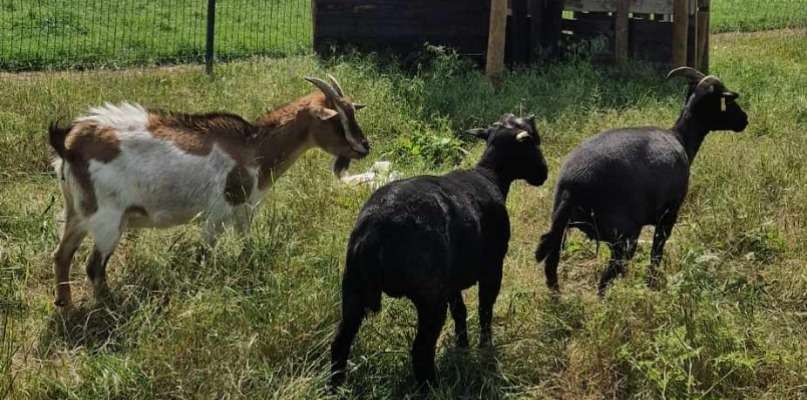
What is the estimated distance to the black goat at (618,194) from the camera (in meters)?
5.33

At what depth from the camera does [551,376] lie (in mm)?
4547

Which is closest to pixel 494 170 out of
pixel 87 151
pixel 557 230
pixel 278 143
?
pixel 557 230

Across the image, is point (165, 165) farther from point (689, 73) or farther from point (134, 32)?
point (134, 32)

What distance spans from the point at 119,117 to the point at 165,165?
1.39ft

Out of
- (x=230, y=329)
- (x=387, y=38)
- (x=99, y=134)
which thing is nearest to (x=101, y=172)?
(x=99, y=134)

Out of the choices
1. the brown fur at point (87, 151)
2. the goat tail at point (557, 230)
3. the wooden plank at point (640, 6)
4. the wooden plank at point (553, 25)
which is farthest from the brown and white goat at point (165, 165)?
the wooden plank at point (553, 25)

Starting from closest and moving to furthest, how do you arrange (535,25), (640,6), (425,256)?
(425,256) < (640,6) < (535,25)

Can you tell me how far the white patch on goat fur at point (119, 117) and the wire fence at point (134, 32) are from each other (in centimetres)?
690

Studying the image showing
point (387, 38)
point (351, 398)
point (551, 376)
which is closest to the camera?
point (351, 398)

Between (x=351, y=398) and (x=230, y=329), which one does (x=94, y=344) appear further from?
(x=351, y=398)

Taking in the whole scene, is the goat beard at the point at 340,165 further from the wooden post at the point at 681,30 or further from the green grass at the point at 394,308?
the wooden post at the point at 681,30

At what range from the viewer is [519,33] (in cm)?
1315

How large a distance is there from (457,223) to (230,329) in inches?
49.4

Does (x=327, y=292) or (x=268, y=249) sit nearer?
(x=327, y=292)
